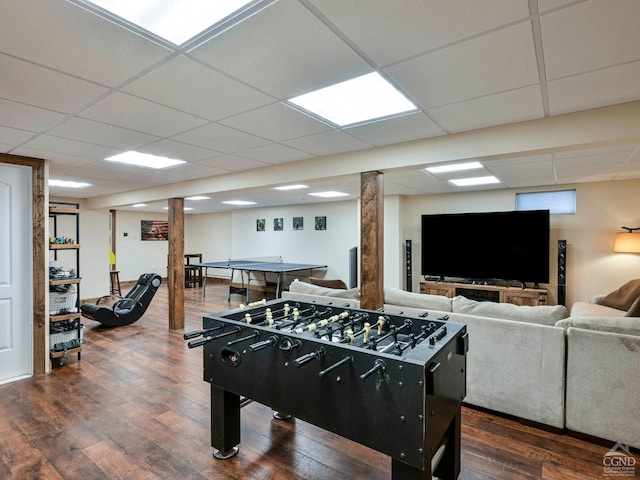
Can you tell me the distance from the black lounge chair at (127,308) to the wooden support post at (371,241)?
388 cm

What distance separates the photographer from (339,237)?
8.29 m

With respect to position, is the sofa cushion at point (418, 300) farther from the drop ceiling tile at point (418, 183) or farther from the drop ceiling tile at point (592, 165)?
the drop ceiling tile at point (592, 165)

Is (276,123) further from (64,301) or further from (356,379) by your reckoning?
(64,301)

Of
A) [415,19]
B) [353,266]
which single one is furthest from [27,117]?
[353,266]

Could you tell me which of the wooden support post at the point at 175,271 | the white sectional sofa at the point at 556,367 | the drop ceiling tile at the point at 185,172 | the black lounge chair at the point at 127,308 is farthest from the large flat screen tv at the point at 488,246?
the black lounge chair at the point at 127,308

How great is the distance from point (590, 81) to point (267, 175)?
3.21m

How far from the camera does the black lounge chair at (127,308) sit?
17.1ft

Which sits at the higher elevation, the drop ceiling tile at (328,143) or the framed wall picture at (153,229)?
the drop ceiling tile at (328,143)

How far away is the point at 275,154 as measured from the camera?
3.65m

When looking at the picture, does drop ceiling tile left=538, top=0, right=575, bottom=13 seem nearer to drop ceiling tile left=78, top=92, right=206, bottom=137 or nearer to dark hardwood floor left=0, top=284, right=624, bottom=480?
drop ceiling tile left=78, top=92, right=206, bottom=137

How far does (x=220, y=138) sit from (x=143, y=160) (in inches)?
56.1

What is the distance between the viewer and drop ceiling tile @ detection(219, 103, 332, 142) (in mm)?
2447

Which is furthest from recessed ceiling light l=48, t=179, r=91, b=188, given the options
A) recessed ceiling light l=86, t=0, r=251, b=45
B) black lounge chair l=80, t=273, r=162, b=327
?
recessed ceiling light l=86, t=0, r=251, b=45

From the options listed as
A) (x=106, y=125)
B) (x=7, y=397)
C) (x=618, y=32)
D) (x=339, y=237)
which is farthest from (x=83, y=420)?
(x=339, y=237)
